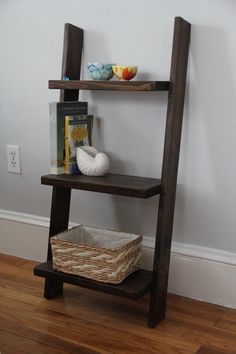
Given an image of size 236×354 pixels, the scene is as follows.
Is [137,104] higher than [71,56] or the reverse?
the reverse

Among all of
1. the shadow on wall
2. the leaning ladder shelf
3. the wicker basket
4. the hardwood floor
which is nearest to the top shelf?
the leaning ladder shelf

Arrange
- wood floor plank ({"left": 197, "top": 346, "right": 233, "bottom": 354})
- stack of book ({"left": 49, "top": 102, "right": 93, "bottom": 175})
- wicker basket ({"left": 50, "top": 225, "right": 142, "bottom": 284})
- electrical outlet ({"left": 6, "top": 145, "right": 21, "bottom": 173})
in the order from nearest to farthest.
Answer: wood floor plank ({"left": 197, "top": 346, "right": 233, "bottom": 354}) < wicker basket ({"left": 50, "top": 225, "right": 142, "bottom": 284}) < stack of book ({"left": 49, "top": 102, "right": 93, "bottom": 175}) < electrical outlet ({"left": 6, "top": 145, "right": 21, "bottom": 173})

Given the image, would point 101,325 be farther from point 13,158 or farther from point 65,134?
point 13,158

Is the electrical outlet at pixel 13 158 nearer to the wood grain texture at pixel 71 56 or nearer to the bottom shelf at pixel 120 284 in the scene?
the wood grain texture at pixel 71 56

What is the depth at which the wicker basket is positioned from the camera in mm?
1356

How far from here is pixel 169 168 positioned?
53.4 inches

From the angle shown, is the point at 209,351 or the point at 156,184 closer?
the point at 209,351

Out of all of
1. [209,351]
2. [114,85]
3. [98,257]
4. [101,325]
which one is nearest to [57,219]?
[98,257]

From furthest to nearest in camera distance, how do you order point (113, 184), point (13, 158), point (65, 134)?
point (13, 158)
point (65, 134)
point (113, 184)

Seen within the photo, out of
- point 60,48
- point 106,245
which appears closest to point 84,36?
point 60,48

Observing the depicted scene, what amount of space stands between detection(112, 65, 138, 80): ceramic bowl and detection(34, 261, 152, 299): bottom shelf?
594 mm

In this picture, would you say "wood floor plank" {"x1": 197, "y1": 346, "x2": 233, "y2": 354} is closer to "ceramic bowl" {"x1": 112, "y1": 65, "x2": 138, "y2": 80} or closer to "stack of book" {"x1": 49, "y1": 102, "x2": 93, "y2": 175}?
"stack of book" {"x1": 49, "y1": 102, "x2": 93, "y2": 175}

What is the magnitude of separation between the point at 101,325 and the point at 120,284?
0.13 m

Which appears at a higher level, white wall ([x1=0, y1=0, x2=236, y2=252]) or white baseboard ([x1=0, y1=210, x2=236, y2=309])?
white wall ([x1=0, y1=0, x2=236, y2=252])
